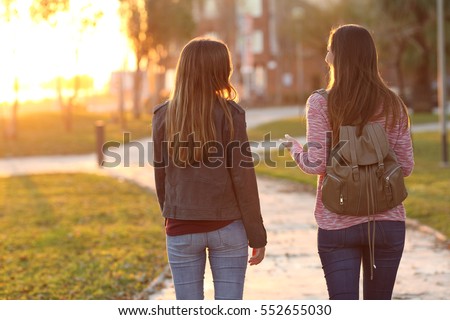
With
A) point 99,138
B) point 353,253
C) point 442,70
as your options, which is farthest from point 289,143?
point 99,138

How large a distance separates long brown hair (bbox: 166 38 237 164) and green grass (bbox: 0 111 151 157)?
1070 inches

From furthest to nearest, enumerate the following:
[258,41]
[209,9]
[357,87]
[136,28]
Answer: [258,41] < [209,9] < [136,28] < [357,87]

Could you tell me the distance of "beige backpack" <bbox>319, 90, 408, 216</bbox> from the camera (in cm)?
462

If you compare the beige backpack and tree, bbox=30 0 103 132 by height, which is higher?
tree, bbox=30 0 103 132

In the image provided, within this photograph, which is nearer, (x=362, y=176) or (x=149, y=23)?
(x=362, y=176)

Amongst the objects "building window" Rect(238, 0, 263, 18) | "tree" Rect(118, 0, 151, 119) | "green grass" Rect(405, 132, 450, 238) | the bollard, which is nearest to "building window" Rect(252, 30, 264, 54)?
"building window" Rect(238, 0, 263, 18)

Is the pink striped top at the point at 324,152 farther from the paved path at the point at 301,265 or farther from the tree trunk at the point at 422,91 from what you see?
the tree trunk at the point at 422,91

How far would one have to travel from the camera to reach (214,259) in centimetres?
464

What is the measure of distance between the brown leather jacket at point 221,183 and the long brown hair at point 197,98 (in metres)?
0.05

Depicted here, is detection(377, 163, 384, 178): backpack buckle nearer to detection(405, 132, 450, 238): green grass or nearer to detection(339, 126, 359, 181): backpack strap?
detection(339, 126, 359, 181): backpack strap

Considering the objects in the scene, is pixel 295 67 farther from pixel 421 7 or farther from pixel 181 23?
pixel 421 7

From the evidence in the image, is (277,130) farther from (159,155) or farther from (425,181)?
(159,155)

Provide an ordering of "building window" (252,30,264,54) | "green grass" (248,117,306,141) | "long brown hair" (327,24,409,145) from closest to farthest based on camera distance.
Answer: "long brown hair" (327,24,409,145) → "green grass" (248,117,306,141) → "building window" (252,30,264,54)

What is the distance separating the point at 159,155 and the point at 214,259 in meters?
0.53
